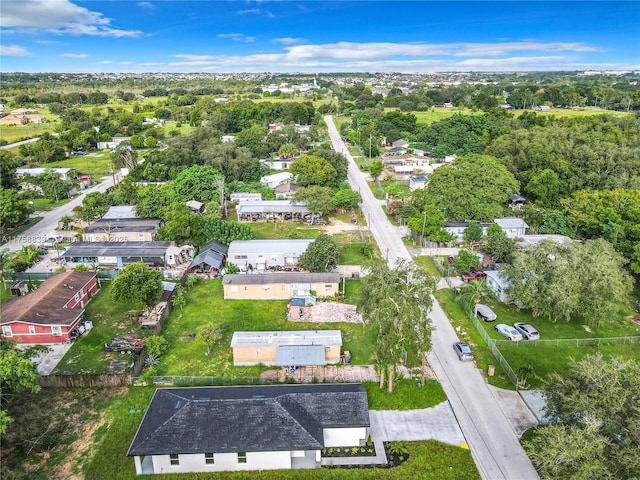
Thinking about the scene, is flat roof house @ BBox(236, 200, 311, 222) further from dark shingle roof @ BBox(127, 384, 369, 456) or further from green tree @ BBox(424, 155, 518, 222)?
dark shingle roof @ BBox(127, 384, 369, 456)

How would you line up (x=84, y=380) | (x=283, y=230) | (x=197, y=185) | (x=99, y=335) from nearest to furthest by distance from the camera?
(x=84, y=380)
(x=99, y=335)
(x=283, y=230)
(x=197, y=185)

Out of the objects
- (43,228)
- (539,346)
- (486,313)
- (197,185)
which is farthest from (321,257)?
(43,228)

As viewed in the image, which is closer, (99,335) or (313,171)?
(99,335)

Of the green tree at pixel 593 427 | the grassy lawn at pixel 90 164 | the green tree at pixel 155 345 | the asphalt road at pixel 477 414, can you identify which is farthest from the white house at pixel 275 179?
the green tree at pixel 593 427

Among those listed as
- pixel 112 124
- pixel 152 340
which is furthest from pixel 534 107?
pixel 152 340

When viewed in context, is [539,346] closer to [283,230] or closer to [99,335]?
[283,230]

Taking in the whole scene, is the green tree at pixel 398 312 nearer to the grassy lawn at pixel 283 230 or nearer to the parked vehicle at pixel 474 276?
the parked vehicle at pixel 474 276
